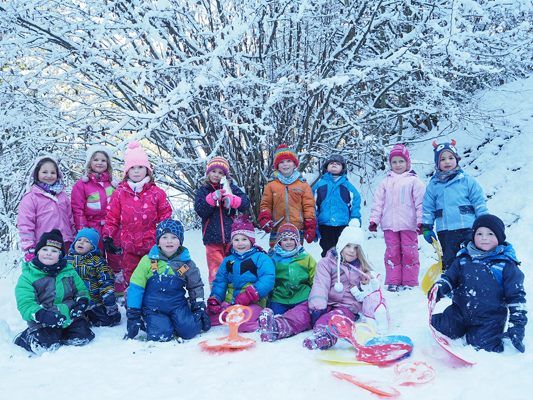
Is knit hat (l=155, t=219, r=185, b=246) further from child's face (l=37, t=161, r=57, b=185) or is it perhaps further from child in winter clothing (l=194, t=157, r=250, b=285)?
child's face (l=37, t=161, r=57, b=185)

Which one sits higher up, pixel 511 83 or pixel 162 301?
pixel 511 83

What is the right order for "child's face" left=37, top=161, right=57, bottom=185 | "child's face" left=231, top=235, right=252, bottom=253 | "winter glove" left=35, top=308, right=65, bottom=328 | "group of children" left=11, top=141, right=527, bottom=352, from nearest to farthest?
"group of children" left=11, top=141, right=527, bottom=352, "winter glove" left=35, top=308, right=65, bottom=328, "child's face" left=231, top=235, right=252, bottom=253, "child's face" left=37, top=161, right=57, bottom=185

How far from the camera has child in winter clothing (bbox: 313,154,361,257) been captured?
4.74 m

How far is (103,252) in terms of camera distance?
4.54m

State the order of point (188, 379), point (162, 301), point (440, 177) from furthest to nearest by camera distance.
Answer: point (440, 177) < point (162, 301) < point (188, 379)

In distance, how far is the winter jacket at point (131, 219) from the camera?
4.33 meters

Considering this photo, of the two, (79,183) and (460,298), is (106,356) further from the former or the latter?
(460,298)

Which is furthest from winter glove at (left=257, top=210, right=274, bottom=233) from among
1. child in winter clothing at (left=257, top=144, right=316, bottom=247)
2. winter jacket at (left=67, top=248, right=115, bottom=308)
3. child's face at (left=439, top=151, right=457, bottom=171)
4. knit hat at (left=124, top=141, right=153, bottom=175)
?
child's face at (left=439, top=151, right=457, bottom=171)

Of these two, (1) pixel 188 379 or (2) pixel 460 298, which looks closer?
(1) pixel 188 379

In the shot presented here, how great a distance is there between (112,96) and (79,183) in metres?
1.87

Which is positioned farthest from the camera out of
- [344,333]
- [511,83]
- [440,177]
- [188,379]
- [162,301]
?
[511,83]

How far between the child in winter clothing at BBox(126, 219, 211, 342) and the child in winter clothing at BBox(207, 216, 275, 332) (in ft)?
0.76

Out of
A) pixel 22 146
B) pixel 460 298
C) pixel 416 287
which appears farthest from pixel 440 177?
pixel 22 146

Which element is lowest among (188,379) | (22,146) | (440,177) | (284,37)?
(188,379)
